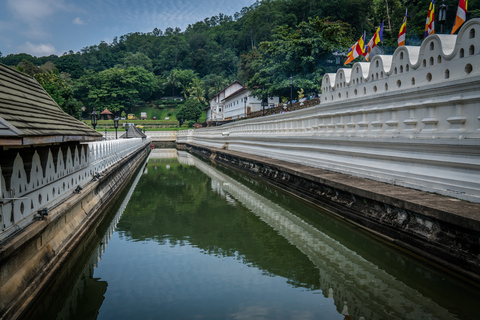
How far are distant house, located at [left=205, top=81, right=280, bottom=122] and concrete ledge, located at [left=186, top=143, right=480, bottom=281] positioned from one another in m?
26.9

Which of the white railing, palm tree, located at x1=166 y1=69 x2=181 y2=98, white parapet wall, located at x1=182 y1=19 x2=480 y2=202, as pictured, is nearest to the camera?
white parapet wall, located at x1=182 y1=19 x2=480 y2=202

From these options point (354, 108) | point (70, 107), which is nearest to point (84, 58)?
point (70, 107)

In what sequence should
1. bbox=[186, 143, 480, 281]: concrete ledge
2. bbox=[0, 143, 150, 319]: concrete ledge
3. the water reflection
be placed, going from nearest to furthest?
bbox=[0, 143, 150, 319]: concrete ledge, the water reflection, bbox=[186, 143, 480, 281]: concrete ledge

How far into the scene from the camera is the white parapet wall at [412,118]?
5715mm

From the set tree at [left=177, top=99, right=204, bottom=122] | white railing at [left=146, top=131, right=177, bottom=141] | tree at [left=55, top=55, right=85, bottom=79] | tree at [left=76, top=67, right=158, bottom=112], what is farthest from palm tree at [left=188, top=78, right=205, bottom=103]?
tree at [left=55, top=55, right=85, bottom=79]

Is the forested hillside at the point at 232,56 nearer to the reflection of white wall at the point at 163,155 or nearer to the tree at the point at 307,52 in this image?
the tree at the point at 307,52

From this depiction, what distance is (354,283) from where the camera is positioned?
16.7ft

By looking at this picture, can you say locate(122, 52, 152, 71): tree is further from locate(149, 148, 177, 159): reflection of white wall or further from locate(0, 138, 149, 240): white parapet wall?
locate(0, 138, 149, 240): white parapet wall

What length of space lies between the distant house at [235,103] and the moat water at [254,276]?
27.7m

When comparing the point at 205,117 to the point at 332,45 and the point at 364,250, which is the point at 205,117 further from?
the point at 364,250

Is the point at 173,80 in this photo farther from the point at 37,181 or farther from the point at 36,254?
the point at 36,254

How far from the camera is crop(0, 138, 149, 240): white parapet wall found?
4164mm

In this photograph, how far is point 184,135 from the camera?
180ft

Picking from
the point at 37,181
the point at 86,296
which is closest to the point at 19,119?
the point at 37,181
